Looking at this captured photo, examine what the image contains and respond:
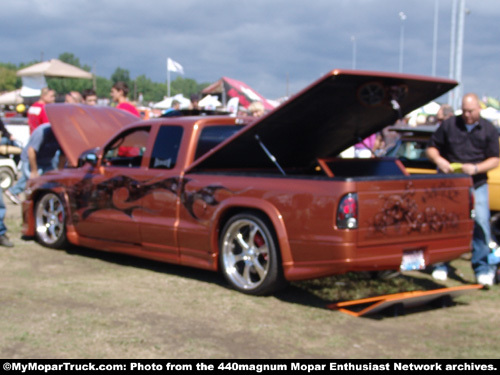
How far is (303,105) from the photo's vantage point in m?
6.15

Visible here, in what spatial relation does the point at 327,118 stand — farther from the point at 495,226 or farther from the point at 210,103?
the point at 210,103

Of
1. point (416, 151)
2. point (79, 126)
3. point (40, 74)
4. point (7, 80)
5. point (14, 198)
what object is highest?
point (7, 80)

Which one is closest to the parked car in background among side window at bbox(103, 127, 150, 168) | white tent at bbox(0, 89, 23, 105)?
side window at bbox(103, 127, 150, 168)

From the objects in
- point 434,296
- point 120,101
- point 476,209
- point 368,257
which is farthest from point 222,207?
point 120,101

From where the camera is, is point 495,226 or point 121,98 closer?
point 495,226

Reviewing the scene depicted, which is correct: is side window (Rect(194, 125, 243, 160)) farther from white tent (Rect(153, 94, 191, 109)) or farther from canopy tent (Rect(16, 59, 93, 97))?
canopy tent (Rect(16, 59, 93, 97))

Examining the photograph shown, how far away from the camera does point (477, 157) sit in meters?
6.95

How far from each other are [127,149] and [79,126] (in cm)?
123

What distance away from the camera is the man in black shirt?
6855mm

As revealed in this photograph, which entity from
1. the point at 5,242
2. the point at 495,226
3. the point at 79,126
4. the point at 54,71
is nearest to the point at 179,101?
the point at 54,71

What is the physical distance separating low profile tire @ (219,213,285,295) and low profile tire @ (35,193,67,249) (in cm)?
263

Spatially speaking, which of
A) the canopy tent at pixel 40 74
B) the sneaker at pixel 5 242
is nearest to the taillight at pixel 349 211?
the sneaker at pixel 5 242

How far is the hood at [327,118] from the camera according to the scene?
19.8 ft

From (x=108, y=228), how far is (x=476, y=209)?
379 centimetres
